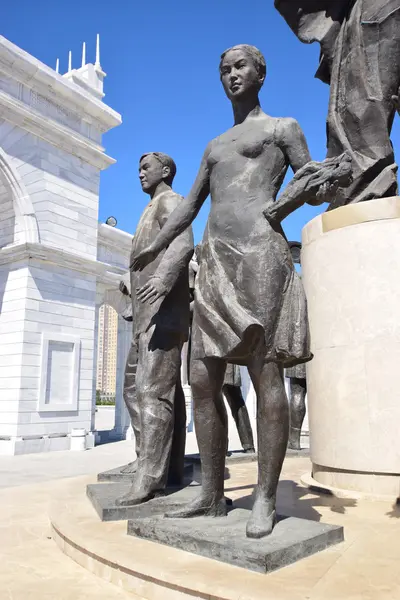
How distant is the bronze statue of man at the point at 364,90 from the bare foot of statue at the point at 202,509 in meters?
2.91

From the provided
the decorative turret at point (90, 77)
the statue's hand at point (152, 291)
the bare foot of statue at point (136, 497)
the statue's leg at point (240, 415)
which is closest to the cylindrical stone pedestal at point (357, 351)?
the bare foot of statue at point (136, 497)

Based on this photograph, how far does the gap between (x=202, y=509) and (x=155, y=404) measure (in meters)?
0.79

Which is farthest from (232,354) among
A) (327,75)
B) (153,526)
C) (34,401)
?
(34,401)

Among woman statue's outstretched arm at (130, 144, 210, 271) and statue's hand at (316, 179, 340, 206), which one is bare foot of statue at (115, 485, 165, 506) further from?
statue's hand at (316, 179, 340, 206)

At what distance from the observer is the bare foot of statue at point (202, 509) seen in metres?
2.54

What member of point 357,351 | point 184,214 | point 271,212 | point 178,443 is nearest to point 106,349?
point 178,443

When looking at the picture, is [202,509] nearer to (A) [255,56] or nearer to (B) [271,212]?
(B) [271,212]

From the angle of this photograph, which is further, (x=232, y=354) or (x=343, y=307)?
(x=343, y=307)

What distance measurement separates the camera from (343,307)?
146 inches

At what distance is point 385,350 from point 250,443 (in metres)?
3.32

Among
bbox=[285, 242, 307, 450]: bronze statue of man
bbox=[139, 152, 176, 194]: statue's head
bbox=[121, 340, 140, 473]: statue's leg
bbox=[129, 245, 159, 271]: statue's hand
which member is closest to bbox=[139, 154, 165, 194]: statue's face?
bbox=[139, 152, 176, 194]: statue's head

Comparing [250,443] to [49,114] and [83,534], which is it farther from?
[49,114]

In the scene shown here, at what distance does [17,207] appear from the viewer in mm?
12250

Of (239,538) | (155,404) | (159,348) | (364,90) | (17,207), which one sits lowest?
(239,538)
